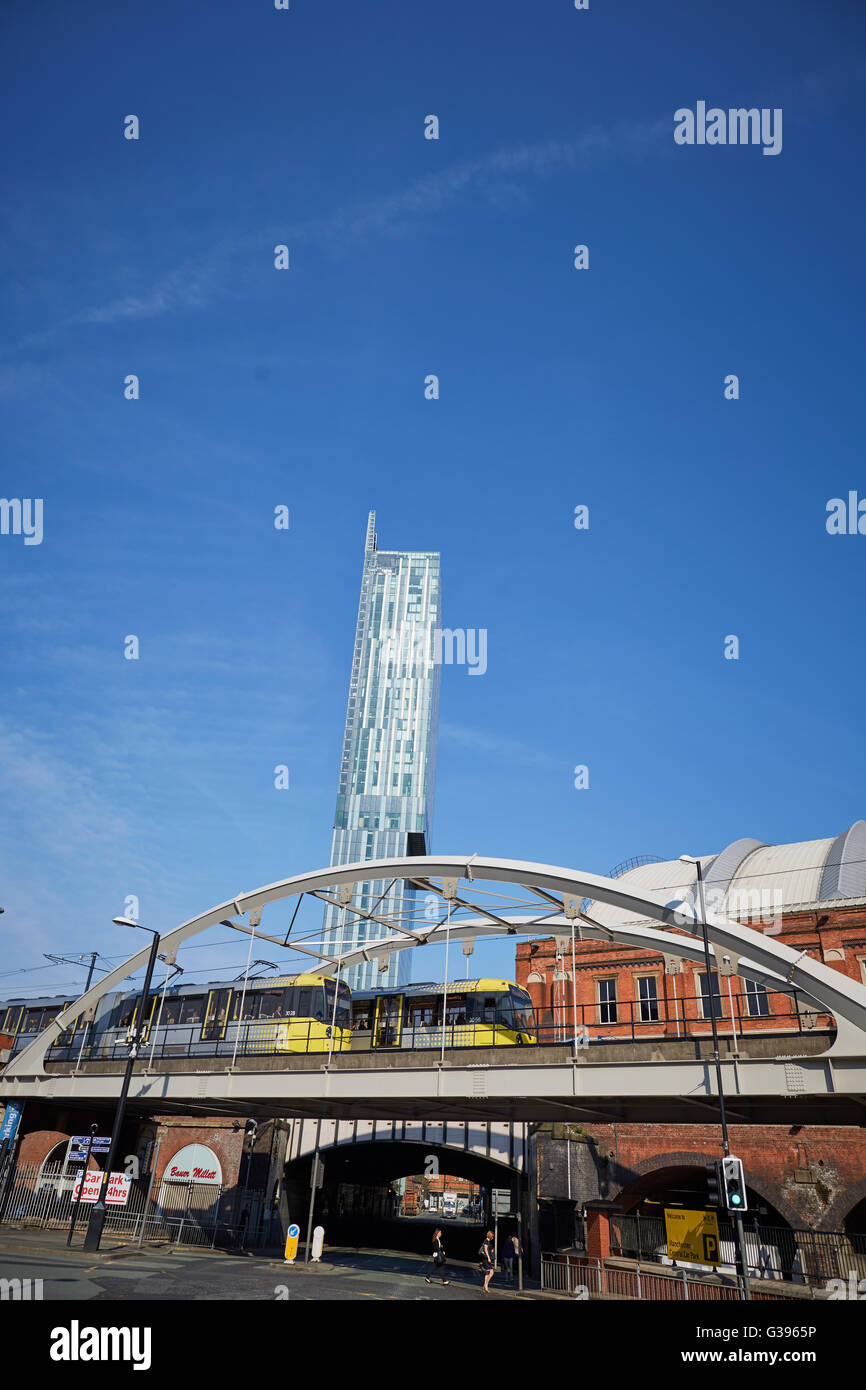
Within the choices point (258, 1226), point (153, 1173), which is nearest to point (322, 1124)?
point (258, 1226)

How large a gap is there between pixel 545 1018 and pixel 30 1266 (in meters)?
26.3

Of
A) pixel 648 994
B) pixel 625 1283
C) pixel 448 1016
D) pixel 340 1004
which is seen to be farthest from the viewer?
pixel 648 994

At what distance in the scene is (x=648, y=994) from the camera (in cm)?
4041

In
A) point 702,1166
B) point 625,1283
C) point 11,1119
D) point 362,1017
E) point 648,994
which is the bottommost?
point 625,1283

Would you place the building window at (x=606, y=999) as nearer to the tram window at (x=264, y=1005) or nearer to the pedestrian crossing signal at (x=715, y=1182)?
the tram window at (x=264, y=1005)

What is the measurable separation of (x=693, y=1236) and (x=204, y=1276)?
14836 mm

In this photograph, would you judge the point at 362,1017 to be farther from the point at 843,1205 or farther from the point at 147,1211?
the point at 843,1205

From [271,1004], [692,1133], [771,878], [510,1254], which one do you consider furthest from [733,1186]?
[771,878]

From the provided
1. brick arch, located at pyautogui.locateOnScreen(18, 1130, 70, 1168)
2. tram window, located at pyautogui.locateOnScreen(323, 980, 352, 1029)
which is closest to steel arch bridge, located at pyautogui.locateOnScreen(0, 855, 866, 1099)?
tram window, located at pyautogui.locateOnScreen(323, 980, 352, 1029)

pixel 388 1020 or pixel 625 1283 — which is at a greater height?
pixel 388 1020

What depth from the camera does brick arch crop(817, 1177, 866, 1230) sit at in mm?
30141

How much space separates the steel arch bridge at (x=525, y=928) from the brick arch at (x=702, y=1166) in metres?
9.21

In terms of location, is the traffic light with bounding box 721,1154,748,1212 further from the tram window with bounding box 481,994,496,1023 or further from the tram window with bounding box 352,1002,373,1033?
the tram window with bounding box 352,1002,373,1033
